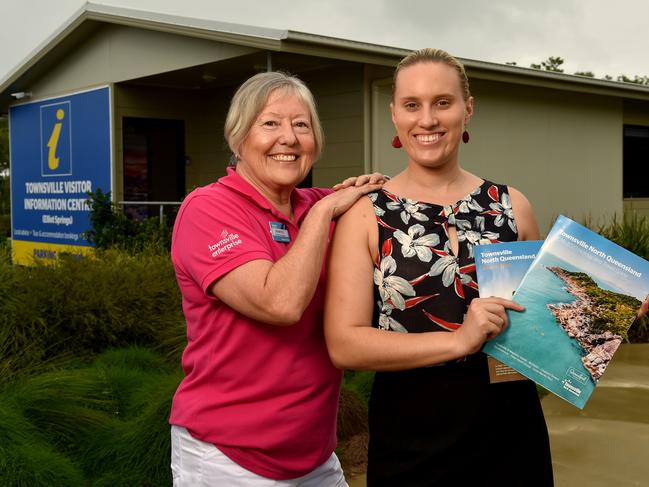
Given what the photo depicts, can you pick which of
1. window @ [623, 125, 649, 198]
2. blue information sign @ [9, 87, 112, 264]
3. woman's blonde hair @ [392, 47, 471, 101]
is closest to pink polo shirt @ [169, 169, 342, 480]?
woman's blonde hair @ [392, 47, 471, 101]

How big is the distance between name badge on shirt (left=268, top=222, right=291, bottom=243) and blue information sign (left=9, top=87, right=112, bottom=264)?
35.6 ft

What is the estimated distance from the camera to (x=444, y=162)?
2268 mm

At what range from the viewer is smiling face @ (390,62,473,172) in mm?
2172

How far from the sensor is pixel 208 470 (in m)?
2.29

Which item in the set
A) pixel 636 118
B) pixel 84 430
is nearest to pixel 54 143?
pixel 84 430

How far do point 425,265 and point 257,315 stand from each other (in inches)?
19.1

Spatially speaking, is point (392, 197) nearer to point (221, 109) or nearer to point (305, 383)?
point (305, 383)

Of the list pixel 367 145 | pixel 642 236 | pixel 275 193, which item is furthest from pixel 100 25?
pixel 275 193

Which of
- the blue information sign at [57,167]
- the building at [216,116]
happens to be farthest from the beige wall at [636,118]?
the blue information sign at [57,167]

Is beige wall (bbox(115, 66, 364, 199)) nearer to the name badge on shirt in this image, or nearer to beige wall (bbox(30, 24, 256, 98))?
beige wall (bbox(30, 24, 256, 98))

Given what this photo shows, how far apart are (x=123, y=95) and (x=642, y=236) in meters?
8.76

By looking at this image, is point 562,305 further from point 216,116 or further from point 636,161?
point 636,161

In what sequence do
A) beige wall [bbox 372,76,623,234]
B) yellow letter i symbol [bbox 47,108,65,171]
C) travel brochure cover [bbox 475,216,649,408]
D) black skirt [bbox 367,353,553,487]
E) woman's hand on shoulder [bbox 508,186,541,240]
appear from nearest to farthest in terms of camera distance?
travel brochure cover [bbox 475,216,649,408] < black skirt [bbox 367,353,553,487] < woman's hand on shoulder [bbox 508,186,541,240] < beige wall [bbox 372,76,623,234] < yellow letter i symbol [bbox 47,108,65,171]

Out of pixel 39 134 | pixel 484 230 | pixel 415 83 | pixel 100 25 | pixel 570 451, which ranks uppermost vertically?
pixel 100 25
